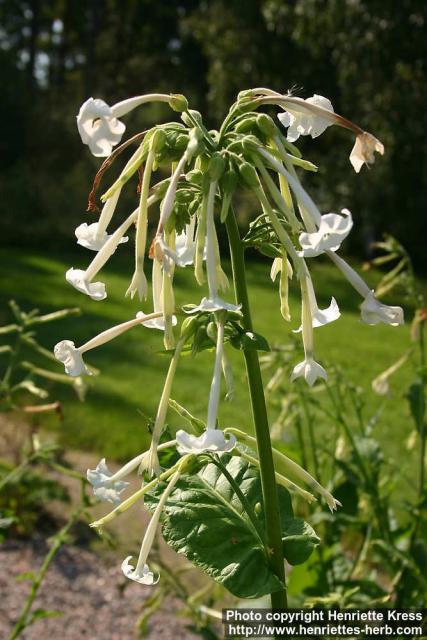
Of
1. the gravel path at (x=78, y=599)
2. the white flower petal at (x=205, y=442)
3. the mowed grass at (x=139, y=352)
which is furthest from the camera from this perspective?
the mowed grass at (x=139, y=352)

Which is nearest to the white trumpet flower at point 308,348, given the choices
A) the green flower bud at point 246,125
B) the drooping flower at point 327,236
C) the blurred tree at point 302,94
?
the drooping flower at point 327,236

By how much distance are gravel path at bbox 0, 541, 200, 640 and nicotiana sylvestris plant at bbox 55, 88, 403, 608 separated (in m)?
1.92

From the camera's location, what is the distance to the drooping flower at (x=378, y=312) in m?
1.06

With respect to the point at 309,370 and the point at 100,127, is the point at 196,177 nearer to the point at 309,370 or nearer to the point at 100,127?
the point at 100,127

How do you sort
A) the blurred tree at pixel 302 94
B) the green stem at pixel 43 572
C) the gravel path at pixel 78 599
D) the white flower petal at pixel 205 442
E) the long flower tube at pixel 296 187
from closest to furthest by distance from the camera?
the white flower petal at pixel 205 442
the long flower tube at pixel 296 187
the green stem at pixel 43 572
the gravel path at pixel 78 599
the blurred tree at pixel 302 94

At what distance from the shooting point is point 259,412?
3.73 feet

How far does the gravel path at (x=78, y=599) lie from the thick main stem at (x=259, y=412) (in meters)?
1.96

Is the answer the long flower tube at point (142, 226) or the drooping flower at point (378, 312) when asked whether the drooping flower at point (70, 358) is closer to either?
the long flower tube at point (142, 226)

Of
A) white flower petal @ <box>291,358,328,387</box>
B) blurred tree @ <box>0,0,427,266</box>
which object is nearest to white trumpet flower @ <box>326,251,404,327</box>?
white flower petal @ <box>291,358,328,387</box>

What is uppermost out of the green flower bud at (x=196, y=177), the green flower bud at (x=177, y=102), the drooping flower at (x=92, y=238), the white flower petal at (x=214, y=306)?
the green flower bud at (x=177, y=102)

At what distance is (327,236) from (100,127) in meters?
0.32

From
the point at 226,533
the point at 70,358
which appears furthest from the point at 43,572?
the point at 70,358

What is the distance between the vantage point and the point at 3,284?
32.3ft

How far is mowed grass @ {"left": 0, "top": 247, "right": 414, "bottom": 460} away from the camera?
17.5ft
